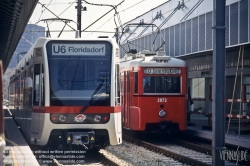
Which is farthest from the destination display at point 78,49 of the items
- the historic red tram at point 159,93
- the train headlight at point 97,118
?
the historic red tram at point 159,93

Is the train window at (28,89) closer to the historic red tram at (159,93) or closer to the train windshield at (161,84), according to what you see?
the historic red tram at (159,93)

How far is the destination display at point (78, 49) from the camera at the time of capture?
41.2 ft

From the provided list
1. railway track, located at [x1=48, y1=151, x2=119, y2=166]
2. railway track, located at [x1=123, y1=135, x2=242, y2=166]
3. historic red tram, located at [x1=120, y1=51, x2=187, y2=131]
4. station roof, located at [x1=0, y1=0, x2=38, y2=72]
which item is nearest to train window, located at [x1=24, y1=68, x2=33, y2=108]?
station roof, located at [x1=0, y1=0, x2=38, y2=72]

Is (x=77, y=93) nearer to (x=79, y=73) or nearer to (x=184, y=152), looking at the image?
(x=79, y=73)

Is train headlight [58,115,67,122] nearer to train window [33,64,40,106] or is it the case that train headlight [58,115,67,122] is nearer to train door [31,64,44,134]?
train door [31,64,44,134]

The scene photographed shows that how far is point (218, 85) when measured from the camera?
30.8ft

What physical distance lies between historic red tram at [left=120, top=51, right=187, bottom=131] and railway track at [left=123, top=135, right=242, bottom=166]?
630mm

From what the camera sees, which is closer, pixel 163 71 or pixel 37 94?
pixel 37 94

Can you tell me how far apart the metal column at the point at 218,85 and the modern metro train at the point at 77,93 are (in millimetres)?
3568

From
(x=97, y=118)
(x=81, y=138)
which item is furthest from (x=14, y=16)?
(x=81, y=138)

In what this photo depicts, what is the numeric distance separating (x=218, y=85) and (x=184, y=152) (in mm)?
6704

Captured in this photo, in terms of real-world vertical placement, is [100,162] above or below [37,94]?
below

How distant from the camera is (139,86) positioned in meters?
18.1

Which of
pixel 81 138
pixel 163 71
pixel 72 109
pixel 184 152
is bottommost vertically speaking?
pixel 184 152
